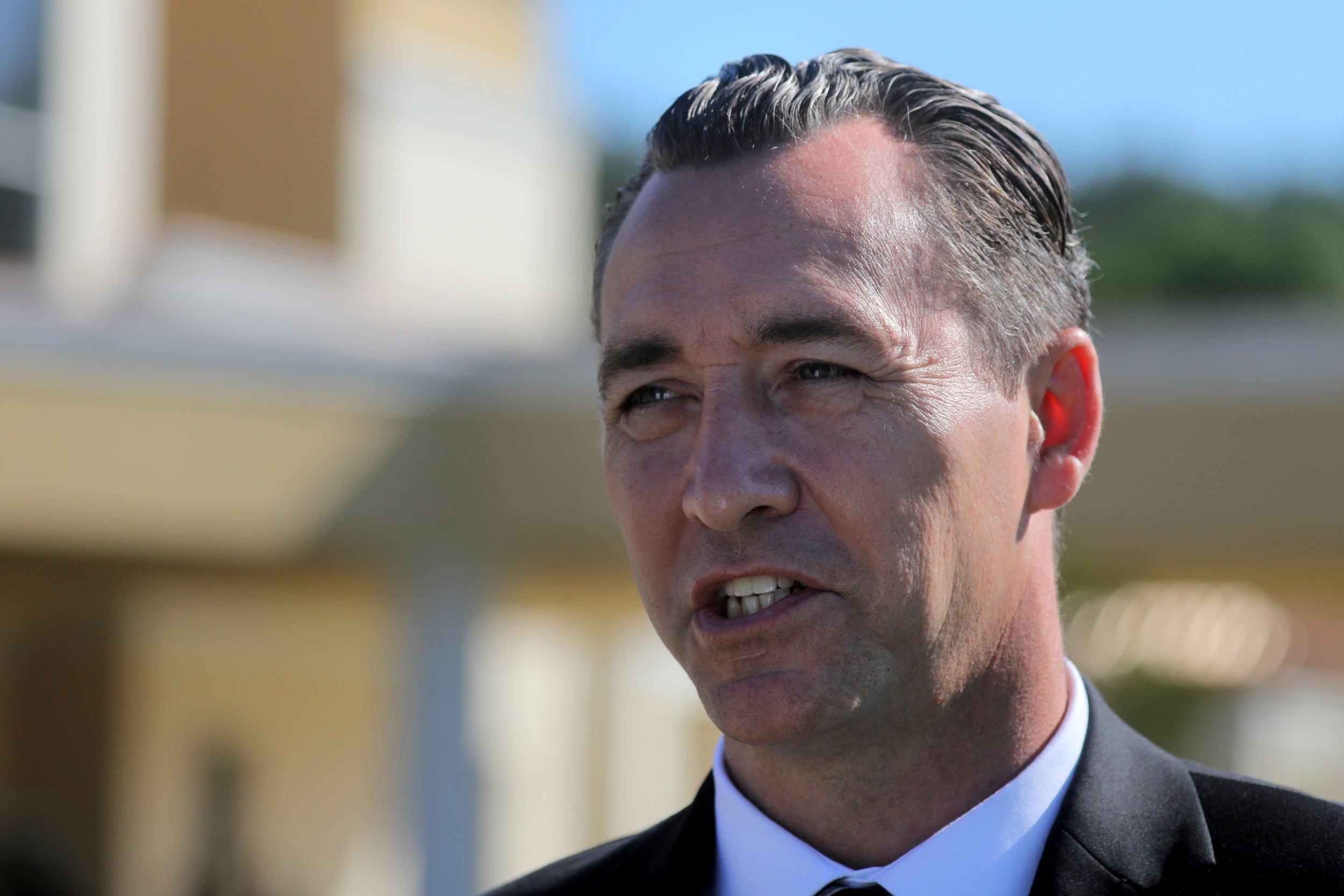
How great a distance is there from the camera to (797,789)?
6.61 feet

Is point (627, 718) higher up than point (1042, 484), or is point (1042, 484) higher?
point (1042, 484)

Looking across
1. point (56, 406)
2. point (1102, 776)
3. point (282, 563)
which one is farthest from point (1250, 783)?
point (282, 563)

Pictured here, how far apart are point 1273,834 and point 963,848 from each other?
1.28 feet

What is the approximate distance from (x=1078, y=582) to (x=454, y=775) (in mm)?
4070

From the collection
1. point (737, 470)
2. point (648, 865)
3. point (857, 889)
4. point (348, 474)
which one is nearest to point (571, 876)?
point (648, 865)

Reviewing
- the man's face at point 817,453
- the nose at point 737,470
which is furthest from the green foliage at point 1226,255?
the nose at point 737,470

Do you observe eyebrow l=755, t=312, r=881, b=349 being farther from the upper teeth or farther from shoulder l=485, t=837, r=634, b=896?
shoulder l=485, t=837, r=634, b=896

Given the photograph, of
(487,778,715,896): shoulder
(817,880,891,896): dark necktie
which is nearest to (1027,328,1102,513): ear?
(817,880,891,896): dark necktie

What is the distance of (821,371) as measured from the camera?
1.93 meters

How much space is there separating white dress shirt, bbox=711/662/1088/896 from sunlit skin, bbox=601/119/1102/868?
0.09ft

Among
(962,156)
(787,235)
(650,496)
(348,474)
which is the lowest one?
(348,474)

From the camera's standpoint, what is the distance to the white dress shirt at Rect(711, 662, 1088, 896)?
1929 millimetres

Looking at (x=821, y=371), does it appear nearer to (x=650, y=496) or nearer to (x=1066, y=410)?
(x=650, y=496)

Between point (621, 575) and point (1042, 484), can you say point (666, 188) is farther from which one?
point (621, 575)
